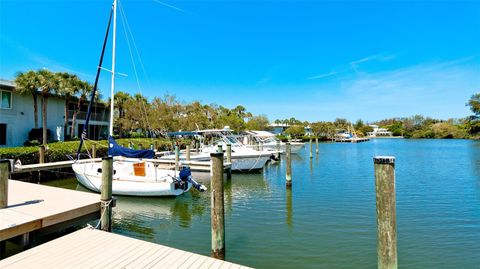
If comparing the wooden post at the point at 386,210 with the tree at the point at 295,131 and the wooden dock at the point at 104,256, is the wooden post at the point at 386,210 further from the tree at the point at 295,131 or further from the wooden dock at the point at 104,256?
the tree at the point at 295,131

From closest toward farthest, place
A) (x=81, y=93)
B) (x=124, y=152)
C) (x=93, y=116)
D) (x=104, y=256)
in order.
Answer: (x=104, y=256) → (x=124, y=152) → (x=81, y=93) → (x=93, y=116)

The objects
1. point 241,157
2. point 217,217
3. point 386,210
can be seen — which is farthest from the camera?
point 241,157

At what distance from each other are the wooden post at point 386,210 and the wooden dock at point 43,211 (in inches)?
262

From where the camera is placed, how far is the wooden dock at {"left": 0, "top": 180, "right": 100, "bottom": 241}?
19.5 ft

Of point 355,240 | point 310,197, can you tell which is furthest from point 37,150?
point 355,240

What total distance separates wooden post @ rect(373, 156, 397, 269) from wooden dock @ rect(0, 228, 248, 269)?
2529 millimetres

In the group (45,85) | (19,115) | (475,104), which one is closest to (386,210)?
(45,85)

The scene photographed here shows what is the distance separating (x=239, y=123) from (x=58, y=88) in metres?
33.4

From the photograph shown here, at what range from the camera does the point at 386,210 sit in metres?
4.87

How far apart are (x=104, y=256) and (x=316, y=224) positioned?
267 inches

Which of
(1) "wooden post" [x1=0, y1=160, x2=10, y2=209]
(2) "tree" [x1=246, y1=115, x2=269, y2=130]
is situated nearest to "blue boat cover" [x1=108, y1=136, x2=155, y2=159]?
(1) "wooden post" [x1=0, y1=160, x2=10, y2=209]

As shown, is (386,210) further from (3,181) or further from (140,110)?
(140,110)

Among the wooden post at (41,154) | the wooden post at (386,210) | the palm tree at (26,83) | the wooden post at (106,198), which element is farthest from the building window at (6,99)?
the wooden post at (386,210)

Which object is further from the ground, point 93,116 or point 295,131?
point 93,116
